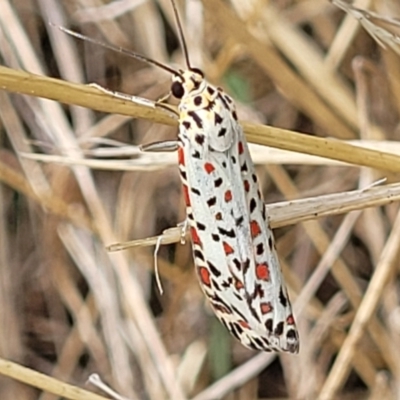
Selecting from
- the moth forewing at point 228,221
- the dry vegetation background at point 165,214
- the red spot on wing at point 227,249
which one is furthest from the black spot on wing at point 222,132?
the dry vegetation background at point 165,214

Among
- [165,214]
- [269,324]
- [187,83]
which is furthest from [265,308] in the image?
[165,214]

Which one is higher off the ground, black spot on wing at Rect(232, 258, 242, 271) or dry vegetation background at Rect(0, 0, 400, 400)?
dry vegetation background at Rect(0, 0, 400, 400)

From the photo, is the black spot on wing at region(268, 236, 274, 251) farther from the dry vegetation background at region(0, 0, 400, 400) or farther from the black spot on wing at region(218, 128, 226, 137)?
the dry vegetation background at region(0, 0, 400, 400)

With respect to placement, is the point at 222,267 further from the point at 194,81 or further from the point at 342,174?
the point at 342,174

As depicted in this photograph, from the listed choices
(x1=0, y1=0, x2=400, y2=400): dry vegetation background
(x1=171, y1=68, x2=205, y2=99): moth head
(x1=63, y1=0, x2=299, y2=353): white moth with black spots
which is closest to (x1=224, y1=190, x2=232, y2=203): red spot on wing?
(x1=63, y1=0, x2=299, y2=353): white moth with black spots

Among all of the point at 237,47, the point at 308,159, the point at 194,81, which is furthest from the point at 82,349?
the point at 194,81
